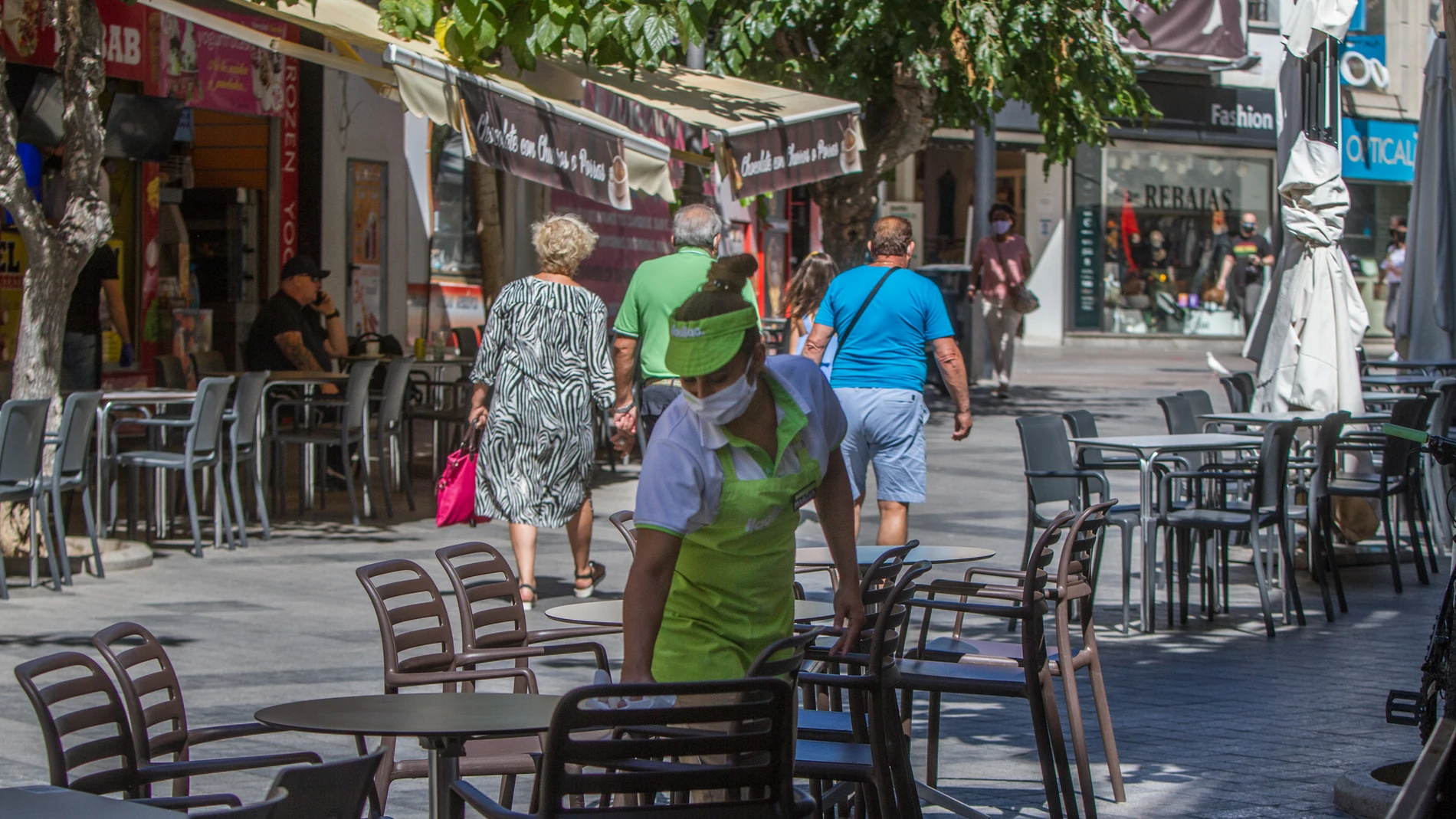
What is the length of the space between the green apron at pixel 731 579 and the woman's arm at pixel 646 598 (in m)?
0.08

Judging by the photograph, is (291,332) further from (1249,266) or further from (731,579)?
(1249,266)

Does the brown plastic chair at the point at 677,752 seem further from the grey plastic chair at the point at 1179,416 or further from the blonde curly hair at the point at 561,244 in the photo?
the grey plastic chair at the point at 1179,416

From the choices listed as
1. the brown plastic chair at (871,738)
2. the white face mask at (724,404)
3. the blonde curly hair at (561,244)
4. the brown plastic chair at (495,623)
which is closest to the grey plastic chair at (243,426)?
the blonde curly hair at (561,244)

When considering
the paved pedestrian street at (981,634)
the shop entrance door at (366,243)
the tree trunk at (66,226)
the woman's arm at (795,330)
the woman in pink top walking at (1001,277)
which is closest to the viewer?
the paved pedestrian street at (981,634)

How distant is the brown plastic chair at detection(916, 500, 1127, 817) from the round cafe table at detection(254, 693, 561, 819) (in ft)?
6.48

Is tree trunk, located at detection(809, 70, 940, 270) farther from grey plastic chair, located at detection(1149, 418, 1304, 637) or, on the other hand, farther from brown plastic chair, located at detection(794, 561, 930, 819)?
brown plastic chair, located at detection(794, 561, 930, 819)

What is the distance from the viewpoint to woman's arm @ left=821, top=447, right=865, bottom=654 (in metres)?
4.15

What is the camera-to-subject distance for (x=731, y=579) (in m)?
3.80

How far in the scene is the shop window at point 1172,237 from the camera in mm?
33531

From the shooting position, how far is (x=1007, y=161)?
34.2m

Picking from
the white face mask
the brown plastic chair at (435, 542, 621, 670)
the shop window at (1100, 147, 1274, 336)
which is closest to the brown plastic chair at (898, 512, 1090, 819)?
the brown plastic chair at (435, 542, 621, 670)

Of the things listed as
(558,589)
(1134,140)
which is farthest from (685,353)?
(1134,140)

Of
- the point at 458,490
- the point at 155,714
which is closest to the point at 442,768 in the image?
the point at 155,714

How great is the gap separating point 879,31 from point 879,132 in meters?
2.11
